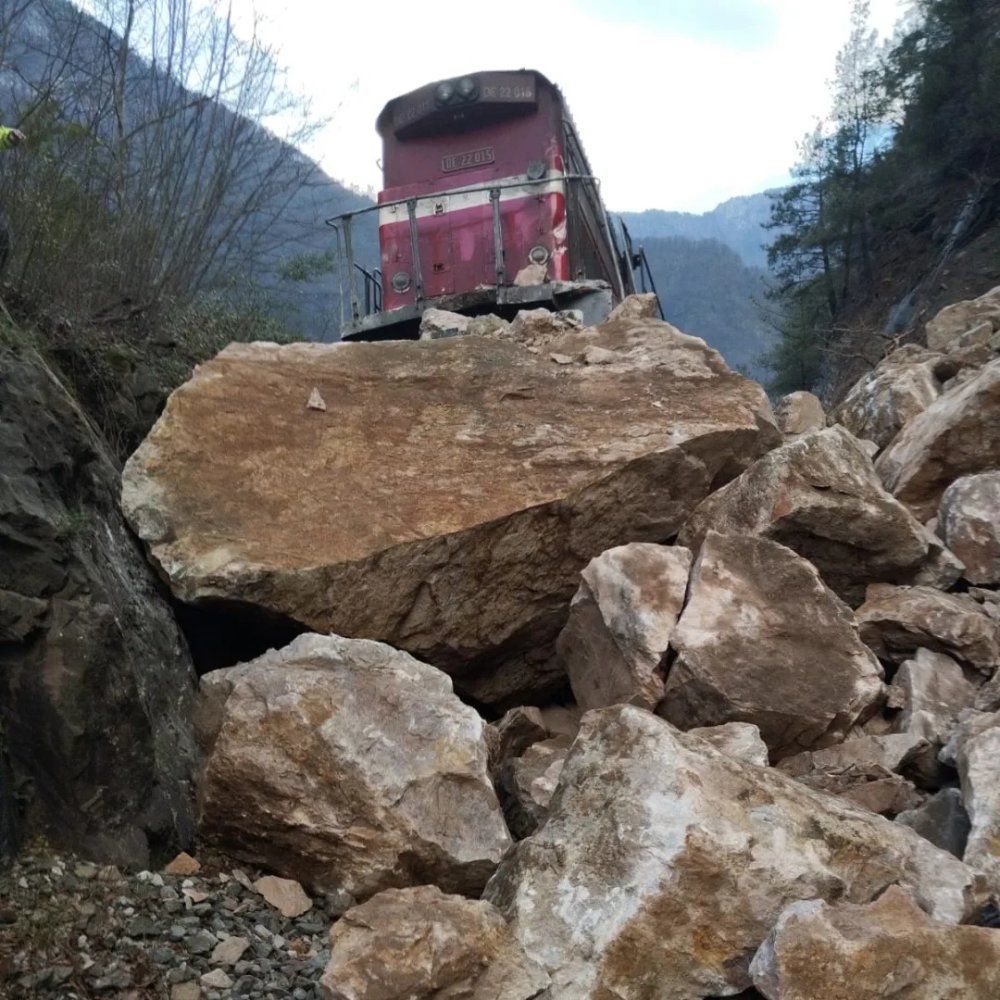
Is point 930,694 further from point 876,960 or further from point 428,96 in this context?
point 428,96

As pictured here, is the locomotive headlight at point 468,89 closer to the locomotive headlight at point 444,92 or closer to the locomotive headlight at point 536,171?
the locomotive headlight at point 444,92

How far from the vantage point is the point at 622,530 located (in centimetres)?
385

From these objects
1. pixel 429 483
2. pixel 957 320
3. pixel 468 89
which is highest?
pixel 468 89

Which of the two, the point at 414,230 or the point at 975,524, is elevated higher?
the point at 414,230

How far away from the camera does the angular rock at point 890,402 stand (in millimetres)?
5449

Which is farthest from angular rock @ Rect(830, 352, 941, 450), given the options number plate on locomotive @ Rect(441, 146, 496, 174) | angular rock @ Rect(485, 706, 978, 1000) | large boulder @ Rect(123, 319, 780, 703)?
number plate on locomotive @ Rect(441, 146, 496, 174)

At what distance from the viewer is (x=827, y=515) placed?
11.9ft

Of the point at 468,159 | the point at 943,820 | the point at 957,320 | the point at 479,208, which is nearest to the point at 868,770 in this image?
the point at 943,820

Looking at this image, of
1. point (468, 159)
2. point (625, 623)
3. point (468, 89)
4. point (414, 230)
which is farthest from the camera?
point (468, 159)

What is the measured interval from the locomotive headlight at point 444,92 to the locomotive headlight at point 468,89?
3.3 inches

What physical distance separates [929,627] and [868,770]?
2.66ft

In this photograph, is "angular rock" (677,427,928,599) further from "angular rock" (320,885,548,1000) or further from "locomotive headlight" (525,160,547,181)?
"locomotive headlight" (525,160,547,181)

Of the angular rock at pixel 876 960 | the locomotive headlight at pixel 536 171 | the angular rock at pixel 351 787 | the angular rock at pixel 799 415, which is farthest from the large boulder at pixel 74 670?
the locomotive headlight at pixel 536 171

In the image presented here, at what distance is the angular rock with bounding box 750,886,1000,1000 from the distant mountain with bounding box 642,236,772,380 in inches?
2337
